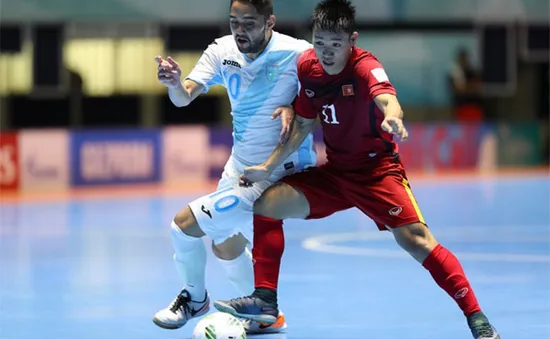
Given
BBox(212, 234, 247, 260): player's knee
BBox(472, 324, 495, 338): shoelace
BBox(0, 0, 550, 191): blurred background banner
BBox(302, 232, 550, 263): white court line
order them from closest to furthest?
1. BBox(472, 324, 495, 338): shoelace
2. BBox(212, 234, 247, 260): player's knee
3. BBox(302, 232, 550, 263): white court line
4. BBox(0, 0, 550, 191): blurred background banner

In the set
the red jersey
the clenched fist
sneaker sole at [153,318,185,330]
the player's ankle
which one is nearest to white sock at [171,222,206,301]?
sneaker sole at [153,318,185,330]

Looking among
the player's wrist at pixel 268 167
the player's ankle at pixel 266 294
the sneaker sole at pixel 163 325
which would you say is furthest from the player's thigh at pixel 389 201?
the sneaker sole at pixel 163 325

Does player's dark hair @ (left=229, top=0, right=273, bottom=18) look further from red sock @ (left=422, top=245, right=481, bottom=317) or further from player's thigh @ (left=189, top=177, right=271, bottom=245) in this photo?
red sock @ (left=422, top=245, right=481, bottom=317)

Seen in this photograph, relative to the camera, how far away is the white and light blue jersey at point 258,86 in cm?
658

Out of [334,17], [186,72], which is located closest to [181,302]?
[334,17]

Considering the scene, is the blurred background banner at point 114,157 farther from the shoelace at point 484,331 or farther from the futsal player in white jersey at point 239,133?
the shoelace at point 484,331

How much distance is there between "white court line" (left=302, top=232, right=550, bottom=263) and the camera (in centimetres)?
985

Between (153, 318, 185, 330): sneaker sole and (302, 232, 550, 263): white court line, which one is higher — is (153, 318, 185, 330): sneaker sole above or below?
above

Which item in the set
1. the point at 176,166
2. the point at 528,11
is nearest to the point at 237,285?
the point at 176,166

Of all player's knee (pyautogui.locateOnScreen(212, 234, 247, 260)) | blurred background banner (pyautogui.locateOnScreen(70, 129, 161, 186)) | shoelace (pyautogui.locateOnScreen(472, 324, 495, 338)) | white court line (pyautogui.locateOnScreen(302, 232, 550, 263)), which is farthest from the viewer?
blurred background banner (pyautogui.locateOnScreen(70, 129, 161, 186))

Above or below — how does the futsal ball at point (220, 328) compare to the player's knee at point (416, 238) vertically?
below

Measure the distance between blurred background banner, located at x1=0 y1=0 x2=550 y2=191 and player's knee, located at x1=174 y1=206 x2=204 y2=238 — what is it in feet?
37.3

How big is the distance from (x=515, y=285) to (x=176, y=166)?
1065 centimetres

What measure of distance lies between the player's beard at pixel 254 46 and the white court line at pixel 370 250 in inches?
155
